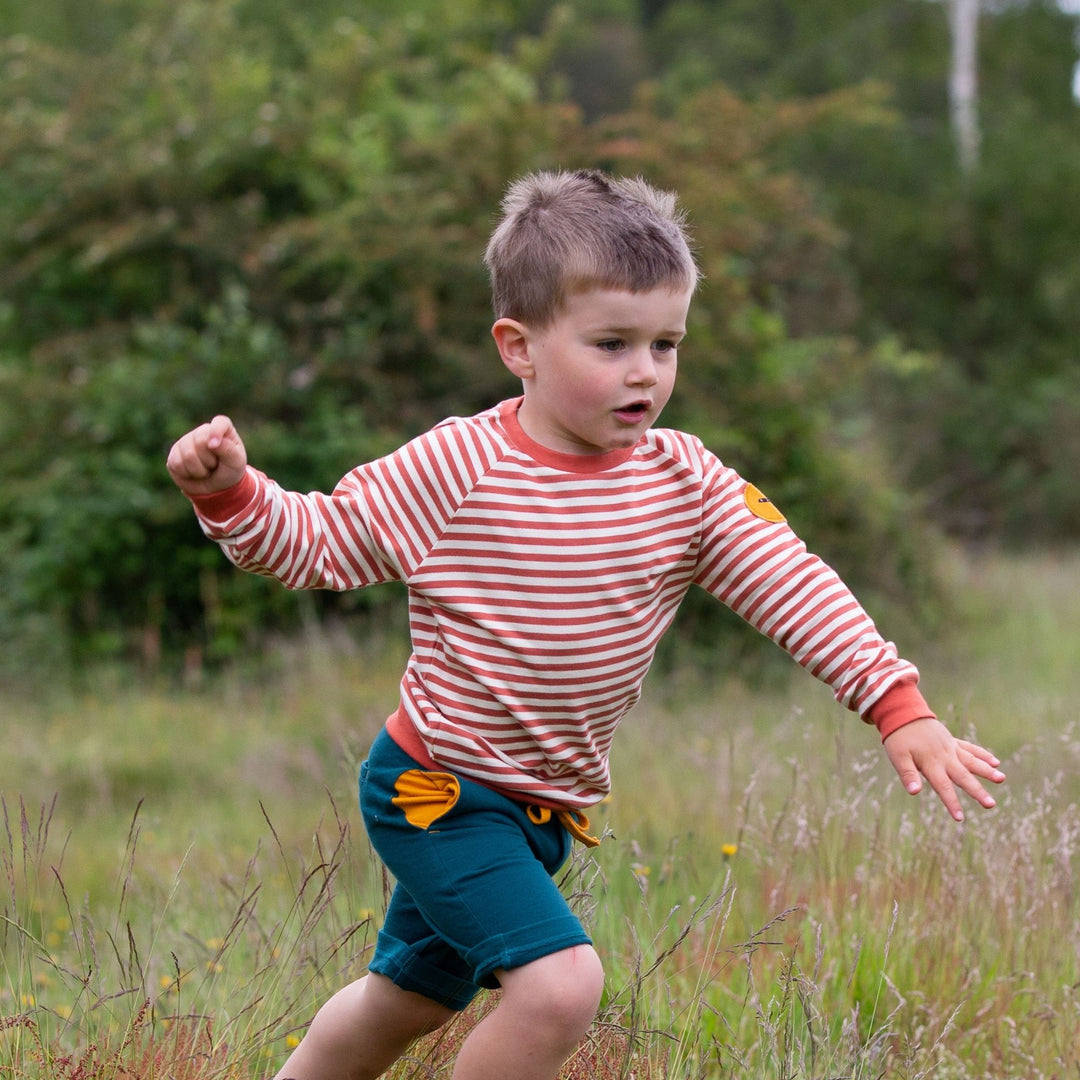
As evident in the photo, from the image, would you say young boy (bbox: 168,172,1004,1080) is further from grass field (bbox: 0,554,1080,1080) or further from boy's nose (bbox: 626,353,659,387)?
grass field (bbox: 0,554,1080,1080)

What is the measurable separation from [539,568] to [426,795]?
1.36 feet

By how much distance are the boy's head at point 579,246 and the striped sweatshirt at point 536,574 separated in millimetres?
237

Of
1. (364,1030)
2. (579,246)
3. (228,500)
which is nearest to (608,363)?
(579,246)

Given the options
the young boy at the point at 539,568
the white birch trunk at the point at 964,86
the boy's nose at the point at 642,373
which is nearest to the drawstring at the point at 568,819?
the young boy at the point at 539,568

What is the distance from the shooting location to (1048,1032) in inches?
118

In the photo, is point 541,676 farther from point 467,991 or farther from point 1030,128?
point 1030,128

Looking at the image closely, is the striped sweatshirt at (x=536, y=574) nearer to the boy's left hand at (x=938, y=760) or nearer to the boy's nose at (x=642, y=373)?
the boy's left hand at (x=938, y=760)

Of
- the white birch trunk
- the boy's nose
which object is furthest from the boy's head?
the white birch trunk

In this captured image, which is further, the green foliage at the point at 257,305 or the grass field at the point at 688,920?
the green foliage at the point at 257,305

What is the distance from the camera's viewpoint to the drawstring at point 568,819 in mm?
2463

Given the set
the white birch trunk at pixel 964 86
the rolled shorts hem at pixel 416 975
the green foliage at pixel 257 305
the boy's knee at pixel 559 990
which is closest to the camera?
the boy's knee at pixel 559 990

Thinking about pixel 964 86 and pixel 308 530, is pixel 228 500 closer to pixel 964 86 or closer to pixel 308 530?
pixel 308 530

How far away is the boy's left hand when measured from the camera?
2252mm

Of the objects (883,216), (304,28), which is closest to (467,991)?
(304,28)
